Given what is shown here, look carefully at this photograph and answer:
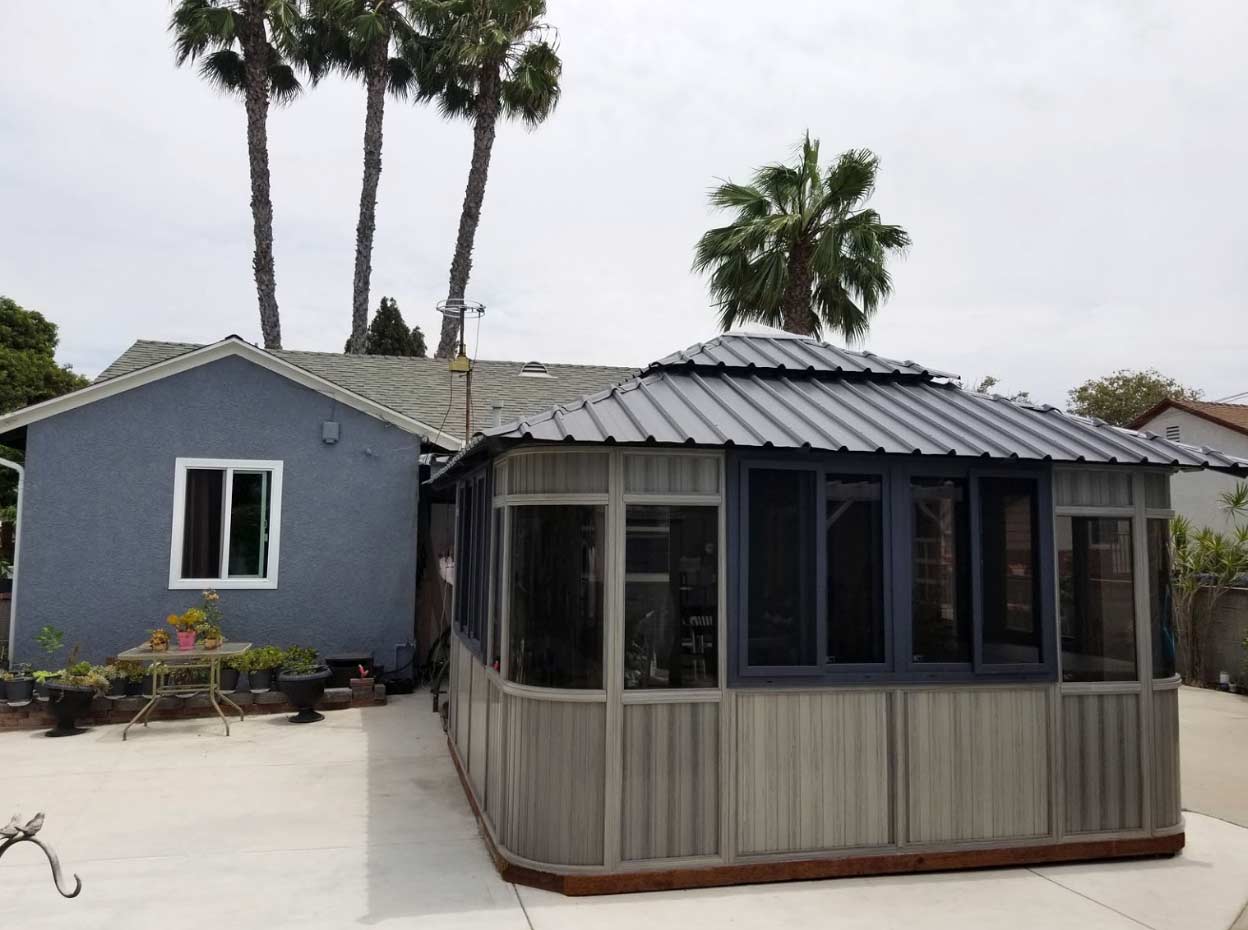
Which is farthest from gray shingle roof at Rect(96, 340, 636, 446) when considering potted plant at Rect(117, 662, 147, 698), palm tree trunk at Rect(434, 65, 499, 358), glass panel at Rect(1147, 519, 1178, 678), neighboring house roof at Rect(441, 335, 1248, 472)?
glass panel at Rect(1147, 519, 1178, 678)

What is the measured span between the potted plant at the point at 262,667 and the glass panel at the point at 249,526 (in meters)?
0.94

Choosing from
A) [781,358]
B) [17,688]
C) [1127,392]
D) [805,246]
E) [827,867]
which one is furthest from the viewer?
[1127,392]

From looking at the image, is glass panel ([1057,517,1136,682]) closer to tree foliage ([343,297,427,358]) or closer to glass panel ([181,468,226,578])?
glass panel ([181,468,226,578])

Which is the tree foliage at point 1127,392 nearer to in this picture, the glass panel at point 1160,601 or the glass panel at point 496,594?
the glass panel at point 1160,601

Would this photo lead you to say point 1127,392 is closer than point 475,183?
No

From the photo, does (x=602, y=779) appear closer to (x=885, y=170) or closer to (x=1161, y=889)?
(x=1161, y=889)

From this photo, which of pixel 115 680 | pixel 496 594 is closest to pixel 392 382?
pixel 115 680

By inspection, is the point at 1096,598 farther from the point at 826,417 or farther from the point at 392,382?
the point at 392,382

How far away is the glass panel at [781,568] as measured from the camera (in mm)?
4594

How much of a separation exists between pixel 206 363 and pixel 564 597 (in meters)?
7.02

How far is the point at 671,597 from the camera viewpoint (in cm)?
449

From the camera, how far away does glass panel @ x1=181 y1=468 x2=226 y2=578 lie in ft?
31.1

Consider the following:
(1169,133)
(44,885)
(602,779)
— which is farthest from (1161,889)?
(1169,133)

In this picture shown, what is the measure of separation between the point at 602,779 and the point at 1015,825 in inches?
91.0
